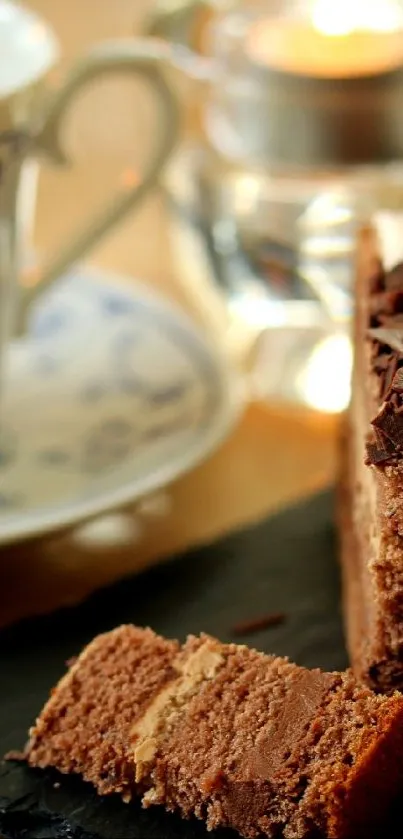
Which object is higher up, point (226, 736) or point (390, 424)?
point (390, 424)

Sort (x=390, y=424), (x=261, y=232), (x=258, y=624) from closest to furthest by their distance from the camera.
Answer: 1. (x=390, y=424)
2. (x=258, y=624)
3. (x=261, y=232)

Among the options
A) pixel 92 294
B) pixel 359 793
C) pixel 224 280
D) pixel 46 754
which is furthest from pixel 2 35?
pixel 359 793

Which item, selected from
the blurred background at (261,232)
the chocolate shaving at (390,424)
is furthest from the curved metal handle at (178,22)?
the chocolate shaving at (390,424)

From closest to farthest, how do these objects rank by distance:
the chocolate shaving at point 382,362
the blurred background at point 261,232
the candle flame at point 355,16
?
the chocolate shaving at point 382,362 < the blurred background at point 261,232 < the candle flame at point 355,16

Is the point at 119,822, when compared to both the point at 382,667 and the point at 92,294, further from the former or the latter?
the point at 92,294

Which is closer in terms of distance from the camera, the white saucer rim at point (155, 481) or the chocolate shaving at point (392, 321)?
the chocolate shaving at point (392, 321)

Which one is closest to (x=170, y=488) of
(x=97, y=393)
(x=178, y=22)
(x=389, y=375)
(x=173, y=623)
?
(x=97, y=393)

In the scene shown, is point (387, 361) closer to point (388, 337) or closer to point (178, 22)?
point (388, 337)

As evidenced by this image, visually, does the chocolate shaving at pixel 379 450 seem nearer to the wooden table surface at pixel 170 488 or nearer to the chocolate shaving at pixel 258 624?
the chocolate shaving at pixel 258 624
